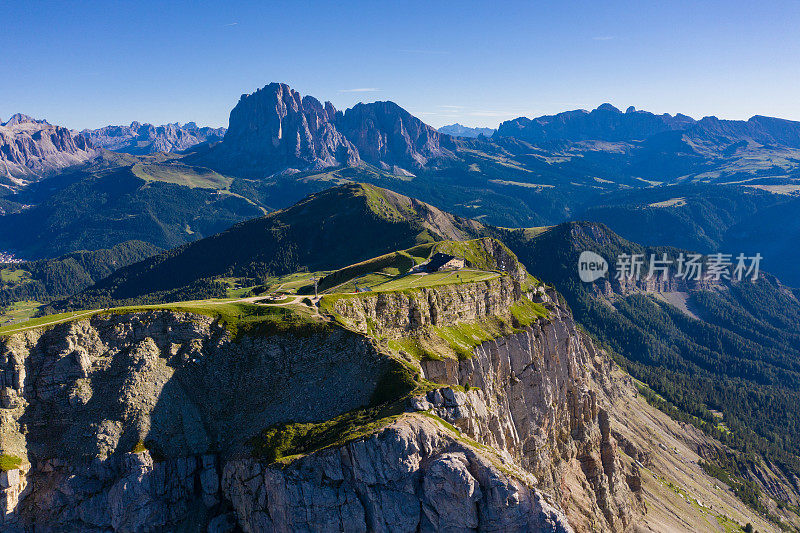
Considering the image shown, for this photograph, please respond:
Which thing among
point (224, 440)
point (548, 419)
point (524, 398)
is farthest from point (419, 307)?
point (224, 440)

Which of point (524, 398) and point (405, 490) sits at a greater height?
point (405, 490)

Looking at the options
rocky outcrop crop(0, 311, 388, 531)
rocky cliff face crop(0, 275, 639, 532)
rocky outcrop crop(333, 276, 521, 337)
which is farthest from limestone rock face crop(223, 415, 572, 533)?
rocky outcrop crop(333, 276, 521, 337)

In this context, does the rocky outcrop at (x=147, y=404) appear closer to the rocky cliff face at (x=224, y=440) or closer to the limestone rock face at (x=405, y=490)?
the rocky cliff face at (x=224, y=440)

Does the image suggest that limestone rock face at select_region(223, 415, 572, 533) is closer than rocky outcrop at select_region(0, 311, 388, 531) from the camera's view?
Yes

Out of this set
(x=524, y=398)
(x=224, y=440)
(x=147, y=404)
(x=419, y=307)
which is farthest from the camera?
(x=524, y=398)

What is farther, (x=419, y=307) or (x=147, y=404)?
(x=419, y=307)

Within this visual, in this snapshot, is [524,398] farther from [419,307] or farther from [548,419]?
Answer: [419,307]

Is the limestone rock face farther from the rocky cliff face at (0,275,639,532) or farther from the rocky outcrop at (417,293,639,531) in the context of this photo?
the rocky outcrop at (417,293,639,531)

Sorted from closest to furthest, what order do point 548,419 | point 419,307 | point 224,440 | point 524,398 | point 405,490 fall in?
point 405,490 < point 224,440 < point 419,307 < point 524,398 < point 548,419

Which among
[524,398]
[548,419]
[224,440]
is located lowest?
[548,419]
